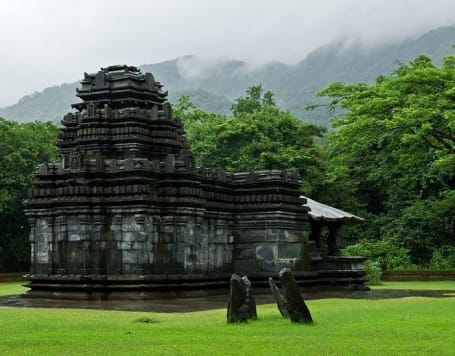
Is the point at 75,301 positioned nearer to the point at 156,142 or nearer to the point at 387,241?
the point at 156,142

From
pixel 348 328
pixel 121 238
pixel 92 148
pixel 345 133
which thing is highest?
pixel 345 133

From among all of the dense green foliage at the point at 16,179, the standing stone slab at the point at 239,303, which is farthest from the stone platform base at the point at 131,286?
the dense green foliage at the point at 16,179

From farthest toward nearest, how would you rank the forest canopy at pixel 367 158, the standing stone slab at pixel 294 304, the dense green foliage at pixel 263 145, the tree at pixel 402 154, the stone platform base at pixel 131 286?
1. the dense green foliage at pixel 263 145
2. the forest canopy at pixel 367 158
3. the tree at pixel 402 154
4. the stone platform base at pixel 131 286
5. the standing stone slab at pixel 294 304

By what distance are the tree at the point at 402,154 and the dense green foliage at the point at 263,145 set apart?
5.30 ft

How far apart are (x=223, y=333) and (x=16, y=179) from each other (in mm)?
31003

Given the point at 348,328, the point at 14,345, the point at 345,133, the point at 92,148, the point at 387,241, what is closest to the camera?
the point at 14,345

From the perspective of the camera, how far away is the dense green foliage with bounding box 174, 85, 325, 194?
146 ft

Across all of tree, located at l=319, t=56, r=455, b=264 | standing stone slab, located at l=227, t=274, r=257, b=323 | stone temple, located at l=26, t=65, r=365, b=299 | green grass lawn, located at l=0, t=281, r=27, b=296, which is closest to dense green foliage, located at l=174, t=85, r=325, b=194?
tree, located at l=319, t=56, r=455, b=264

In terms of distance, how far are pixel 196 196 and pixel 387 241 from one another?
22.8 metres

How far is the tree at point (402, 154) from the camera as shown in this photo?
3378cm

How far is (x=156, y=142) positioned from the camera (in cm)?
2347

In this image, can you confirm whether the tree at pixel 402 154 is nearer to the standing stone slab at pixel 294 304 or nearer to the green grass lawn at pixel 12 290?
the green grass lawn at pixel 12 290

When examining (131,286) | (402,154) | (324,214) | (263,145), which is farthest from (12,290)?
(263,145)

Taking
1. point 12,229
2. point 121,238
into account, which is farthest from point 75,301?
point 12,229
